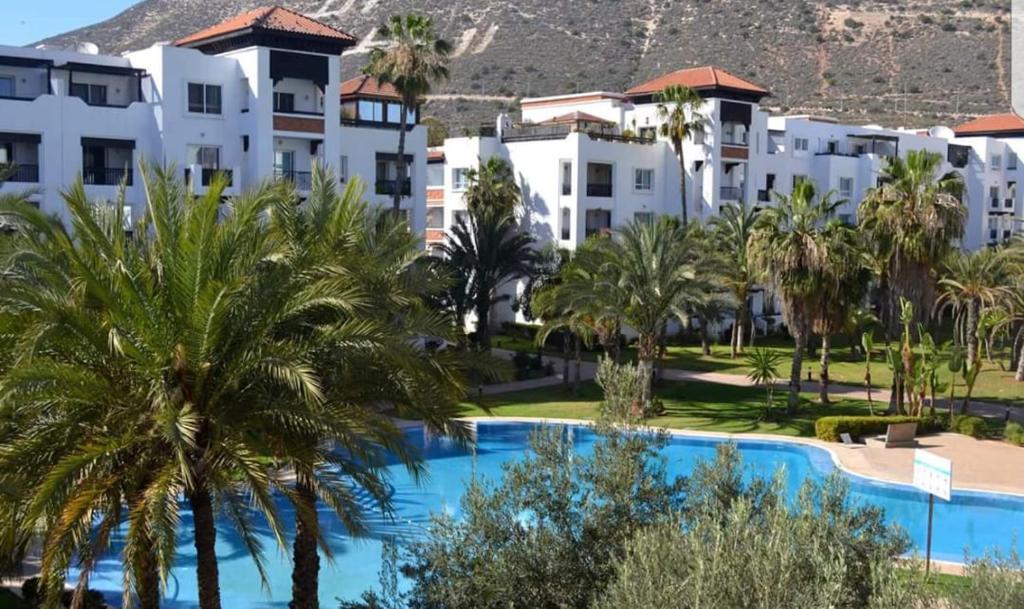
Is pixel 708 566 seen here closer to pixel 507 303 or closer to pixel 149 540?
pixel 149 540

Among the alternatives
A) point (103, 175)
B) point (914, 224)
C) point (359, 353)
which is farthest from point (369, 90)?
point (359, 353)

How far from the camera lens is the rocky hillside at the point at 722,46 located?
10275 cm

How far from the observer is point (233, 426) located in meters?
12.0

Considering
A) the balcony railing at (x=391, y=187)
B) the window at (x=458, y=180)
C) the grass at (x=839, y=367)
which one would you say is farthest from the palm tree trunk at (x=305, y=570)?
the window at (x=458, y=180)

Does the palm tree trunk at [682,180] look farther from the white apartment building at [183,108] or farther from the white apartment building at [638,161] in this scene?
the white apartment building at [183,108]

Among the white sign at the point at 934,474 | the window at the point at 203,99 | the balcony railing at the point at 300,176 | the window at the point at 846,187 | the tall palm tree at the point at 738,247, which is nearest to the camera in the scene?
the white sign at the point at 934,474

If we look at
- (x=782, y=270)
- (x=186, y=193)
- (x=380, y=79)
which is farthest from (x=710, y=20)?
(x=186, y=193)

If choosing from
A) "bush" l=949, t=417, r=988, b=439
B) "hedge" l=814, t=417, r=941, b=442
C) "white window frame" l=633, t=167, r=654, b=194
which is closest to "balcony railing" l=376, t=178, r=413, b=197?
"white window frame" l=633, t=167, r=654, b=194

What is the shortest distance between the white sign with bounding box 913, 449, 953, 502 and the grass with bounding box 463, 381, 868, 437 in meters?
14.2

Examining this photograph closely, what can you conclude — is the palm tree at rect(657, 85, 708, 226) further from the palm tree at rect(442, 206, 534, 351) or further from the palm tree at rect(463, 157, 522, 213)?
the palm tree at rect(442, 206, 534, 351)

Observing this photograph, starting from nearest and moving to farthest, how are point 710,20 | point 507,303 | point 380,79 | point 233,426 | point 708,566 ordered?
point 708,566
point 233,426
point 380,79
point 507,303
point 710,20

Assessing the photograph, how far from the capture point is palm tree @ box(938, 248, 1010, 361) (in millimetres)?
39594

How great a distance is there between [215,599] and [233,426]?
2507 mm

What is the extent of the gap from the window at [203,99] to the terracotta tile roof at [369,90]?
28.7ft
